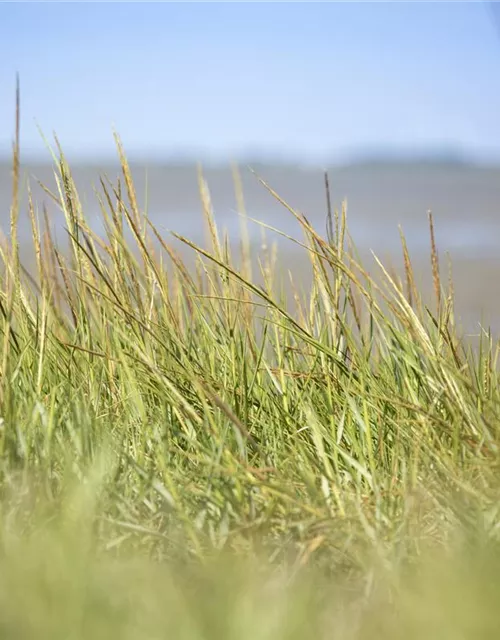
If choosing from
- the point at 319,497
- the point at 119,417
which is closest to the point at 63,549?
the point at 319,497

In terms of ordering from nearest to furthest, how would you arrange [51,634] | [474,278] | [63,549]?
[51,634] → [63,549] → [474,278]

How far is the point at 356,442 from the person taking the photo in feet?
5.49

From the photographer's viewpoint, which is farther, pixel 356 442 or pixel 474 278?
pixel 474 278

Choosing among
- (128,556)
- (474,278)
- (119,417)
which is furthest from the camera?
(474,278)

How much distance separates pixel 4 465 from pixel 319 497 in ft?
1.75

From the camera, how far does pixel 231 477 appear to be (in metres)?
1.44

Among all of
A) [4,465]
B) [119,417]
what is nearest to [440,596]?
[4,465]

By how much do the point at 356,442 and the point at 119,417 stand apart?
495mm

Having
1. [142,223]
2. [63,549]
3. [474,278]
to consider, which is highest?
[142,223]

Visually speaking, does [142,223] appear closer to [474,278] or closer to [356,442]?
[356,442]

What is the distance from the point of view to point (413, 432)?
5.29 feet

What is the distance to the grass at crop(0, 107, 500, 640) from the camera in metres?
1.04

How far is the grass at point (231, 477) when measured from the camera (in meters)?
1.04

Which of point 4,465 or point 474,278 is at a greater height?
point 4,465
